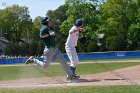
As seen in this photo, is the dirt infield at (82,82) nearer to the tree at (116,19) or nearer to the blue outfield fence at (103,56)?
the blue outfield fence at (103,56)

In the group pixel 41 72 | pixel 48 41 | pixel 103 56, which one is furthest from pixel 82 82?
pixel 103 56

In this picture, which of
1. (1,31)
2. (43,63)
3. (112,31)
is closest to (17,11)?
(1,31)

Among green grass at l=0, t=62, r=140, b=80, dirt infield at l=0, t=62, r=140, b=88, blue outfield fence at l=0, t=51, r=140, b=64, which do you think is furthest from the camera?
blue outfield fence at l=0, t=51, r=140, b=64

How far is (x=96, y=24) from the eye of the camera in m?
87.6

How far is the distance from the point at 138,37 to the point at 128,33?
2.41 m

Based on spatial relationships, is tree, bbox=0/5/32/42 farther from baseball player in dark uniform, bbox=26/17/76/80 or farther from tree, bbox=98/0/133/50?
baseball player in dark uniform, bbox=26/17/76/80

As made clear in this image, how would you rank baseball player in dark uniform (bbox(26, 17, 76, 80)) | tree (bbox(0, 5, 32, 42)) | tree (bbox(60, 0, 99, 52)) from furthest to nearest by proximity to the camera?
tree (bbox(0, 5, 32, 42)) → tree (bbox(60, 0, 99, 52)) → baseball player in dark uniform (bbox(26, 17, 76, 80))

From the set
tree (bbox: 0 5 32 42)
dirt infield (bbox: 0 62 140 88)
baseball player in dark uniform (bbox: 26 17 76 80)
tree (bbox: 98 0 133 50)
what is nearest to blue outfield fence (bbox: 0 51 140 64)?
tree (bbox: 98 0 133 50)

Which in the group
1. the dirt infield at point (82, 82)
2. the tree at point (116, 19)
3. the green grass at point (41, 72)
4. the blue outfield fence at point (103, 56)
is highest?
the tree at point (116, 19)

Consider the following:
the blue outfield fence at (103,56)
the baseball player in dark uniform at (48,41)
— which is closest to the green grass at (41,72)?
the baseball player in dark uniform at (48,41)

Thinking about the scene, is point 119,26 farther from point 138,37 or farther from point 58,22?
point 58,22

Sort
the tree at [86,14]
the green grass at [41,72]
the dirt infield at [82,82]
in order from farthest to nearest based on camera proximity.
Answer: the tree at [86,14], the green grass at [41,72], the dirt infield at [82,82]

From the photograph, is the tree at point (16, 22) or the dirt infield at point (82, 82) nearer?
the dirt infield at point (82, 82)

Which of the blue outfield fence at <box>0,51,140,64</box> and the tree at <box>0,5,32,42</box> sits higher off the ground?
the tree at <box>0,5,32,42</box>
